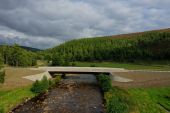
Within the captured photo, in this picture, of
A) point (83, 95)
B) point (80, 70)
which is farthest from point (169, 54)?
point (83, 95)

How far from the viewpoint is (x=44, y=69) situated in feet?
395

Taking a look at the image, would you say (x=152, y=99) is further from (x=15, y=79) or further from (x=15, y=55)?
(x=15, y=55)

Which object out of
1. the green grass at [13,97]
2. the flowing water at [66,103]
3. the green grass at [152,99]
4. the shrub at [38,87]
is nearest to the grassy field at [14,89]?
A: the green grass at [13,97]

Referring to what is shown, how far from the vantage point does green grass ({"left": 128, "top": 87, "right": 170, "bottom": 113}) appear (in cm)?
6188

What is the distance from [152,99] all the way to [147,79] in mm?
24185

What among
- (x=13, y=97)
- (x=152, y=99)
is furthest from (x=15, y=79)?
(x=152, y=99)

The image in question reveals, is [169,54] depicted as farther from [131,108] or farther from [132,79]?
[131,108]

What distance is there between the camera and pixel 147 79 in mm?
99500

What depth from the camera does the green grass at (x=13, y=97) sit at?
61.0m

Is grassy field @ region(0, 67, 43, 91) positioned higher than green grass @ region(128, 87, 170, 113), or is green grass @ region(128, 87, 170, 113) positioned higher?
grassy field @ region(0, 67, 43, 91)

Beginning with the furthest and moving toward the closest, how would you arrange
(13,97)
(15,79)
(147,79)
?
(147,79)
(15,79)
(13,97)

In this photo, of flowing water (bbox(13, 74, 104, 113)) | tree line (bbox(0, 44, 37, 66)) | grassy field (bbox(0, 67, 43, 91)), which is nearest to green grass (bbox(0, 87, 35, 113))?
flowing water (bbox(13, 74, 104, 113))

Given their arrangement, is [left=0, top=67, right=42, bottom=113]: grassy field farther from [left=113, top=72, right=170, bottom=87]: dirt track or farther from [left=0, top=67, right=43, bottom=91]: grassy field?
[left=113, top=72, right=170, bottom=87]: dirt track

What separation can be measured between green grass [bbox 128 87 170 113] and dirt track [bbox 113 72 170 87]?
459 cm
